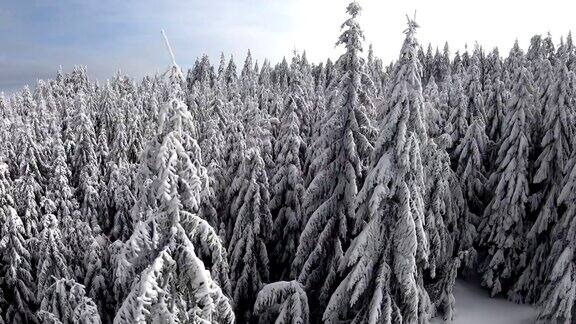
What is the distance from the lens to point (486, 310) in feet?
86.3

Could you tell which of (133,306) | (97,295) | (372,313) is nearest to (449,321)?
(372,313)

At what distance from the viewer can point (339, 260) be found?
16266 mm

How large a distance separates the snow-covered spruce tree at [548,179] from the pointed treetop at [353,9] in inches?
615

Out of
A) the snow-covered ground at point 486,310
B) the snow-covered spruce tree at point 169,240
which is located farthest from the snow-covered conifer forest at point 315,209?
the snow-covered ground at point 486,310

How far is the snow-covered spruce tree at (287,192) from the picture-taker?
21.9 metres

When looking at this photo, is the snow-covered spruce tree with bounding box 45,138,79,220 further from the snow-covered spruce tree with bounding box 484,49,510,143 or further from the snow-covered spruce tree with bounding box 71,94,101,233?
the snow-covered spruce tree with bounding box 484,49,510,143

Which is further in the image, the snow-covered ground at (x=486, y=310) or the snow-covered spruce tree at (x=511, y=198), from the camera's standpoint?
the snow-covered spruce tree at (x=511, y=198)

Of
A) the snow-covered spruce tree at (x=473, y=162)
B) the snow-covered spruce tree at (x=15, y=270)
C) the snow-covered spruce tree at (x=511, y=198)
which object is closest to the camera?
the snow-covered spruce tree at (x=15, y=270)

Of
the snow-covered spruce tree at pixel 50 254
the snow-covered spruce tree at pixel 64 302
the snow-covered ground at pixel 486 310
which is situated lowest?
the snow-covered ground at pixel 486 310

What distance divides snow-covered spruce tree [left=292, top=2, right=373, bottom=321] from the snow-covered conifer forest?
0.19 ft

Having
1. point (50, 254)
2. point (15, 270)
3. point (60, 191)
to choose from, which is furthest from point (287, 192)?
point (15, 270)

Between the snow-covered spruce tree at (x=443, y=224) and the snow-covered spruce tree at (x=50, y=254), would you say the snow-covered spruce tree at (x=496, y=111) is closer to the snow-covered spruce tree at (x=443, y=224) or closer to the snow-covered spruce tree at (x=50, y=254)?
the snow-covered spruce tree at (x=443, y=224)

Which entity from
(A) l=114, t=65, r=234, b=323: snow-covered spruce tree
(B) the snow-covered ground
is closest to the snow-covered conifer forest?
(A) l=114, t=65, r=234, b=323: snow-covered spruce tree

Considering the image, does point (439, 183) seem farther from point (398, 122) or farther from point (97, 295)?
point (97, 295)
